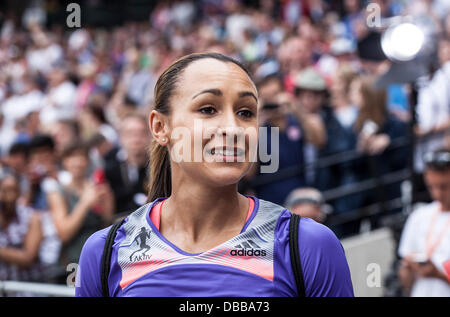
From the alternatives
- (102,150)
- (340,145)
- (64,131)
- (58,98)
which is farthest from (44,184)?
(58,98)

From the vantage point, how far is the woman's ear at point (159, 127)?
1.68 metres

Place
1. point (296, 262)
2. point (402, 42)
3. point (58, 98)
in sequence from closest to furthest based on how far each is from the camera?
1. point (296, 262)
2. point (402, 42)
3. point (58, 98)

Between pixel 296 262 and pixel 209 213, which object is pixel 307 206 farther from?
pixel 296 262

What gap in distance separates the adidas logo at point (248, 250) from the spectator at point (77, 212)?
65.7 inches

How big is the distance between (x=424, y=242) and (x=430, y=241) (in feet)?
0.21

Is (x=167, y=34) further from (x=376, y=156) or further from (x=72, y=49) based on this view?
(x=376, y=156)

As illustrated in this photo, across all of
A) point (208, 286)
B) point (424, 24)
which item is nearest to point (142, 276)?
point (208, 286)

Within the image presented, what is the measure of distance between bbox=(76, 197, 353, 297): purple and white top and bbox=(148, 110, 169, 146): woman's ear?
8.4 inches

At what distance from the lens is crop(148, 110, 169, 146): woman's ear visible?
1676 millimetres

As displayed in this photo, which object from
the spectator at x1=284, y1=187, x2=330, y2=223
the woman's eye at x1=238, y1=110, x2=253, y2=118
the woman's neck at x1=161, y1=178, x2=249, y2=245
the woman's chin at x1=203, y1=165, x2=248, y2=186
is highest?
the spectator at x1=284, y1=187, x2=330, y2=223

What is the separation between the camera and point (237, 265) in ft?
5.00

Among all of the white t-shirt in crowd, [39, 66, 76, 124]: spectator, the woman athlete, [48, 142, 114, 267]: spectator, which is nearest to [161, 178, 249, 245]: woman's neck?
the woman athlete

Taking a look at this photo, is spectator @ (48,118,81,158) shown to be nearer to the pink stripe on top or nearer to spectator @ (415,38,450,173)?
spectator @ (415,38,450,173)

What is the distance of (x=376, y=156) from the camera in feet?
16.6
